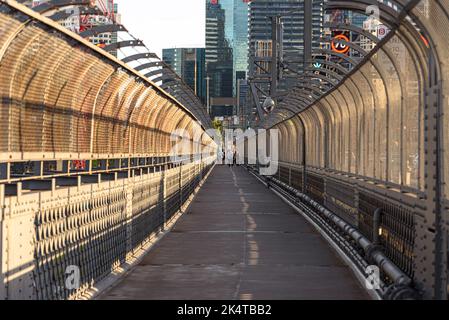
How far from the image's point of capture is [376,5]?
10258 mm

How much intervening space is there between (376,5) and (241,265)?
5.28m

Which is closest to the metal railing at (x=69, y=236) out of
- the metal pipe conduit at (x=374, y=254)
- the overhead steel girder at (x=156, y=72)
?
the metal pipe conduit at (x=374, y=254)

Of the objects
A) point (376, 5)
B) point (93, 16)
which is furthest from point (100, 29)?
point (93, 16)

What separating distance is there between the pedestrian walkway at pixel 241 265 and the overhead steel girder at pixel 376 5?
334cm

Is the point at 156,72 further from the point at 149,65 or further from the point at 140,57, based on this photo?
the point at 140,57

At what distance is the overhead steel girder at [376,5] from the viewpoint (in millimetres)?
9719

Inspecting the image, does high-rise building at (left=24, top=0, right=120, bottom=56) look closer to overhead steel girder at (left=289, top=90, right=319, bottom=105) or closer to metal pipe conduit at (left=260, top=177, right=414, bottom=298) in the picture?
metal pipe conduit at (left=260, top=177, right=414, bottom=298)

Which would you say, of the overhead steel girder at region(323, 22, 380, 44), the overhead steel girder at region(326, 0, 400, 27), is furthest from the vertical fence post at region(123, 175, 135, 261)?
the overhead steel girder at region(323, 22, 380, 44)

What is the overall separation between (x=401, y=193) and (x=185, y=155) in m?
25.9

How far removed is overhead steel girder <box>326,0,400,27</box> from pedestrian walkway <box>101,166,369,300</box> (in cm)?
334

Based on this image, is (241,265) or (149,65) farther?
(149,65)

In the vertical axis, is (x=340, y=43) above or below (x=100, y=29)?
above
